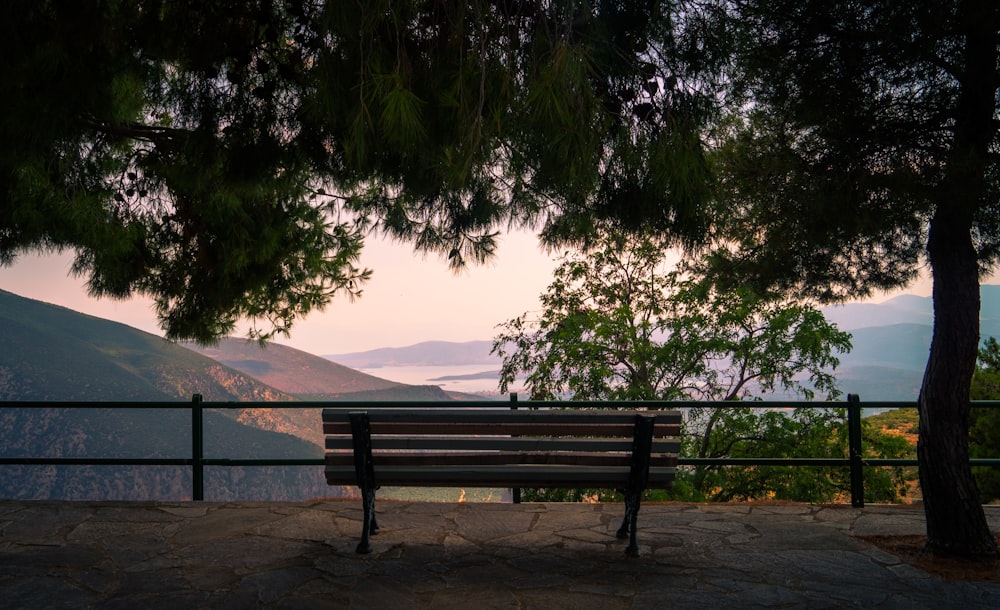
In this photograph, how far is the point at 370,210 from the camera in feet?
28.9

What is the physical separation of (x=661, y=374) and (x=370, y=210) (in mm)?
6576

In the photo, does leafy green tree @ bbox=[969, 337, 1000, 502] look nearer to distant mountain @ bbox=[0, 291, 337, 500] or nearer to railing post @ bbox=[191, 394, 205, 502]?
railing post @ bbox=[191, 394, 205, 502]

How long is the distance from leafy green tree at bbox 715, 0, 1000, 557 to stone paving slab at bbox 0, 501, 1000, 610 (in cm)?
99

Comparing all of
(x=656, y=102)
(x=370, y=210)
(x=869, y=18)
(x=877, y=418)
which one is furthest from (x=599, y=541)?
(x=877, y=418)

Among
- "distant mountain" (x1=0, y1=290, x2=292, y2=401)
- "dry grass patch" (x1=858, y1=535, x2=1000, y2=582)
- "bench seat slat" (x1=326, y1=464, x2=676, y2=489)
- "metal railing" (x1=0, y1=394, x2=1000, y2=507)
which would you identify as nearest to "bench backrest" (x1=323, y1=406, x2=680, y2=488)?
"bench seat slat" (x1=326, y1=464, x2=676, y2=489)

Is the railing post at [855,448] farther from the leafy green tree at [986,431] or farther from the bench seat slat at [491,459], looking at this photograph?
the leafy green tree at [986,431]

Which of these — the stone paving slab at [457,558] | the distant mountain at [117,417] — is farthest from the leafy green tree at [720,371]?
the distant mountain at [117,417]

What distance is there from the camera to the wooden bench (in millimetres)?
4359

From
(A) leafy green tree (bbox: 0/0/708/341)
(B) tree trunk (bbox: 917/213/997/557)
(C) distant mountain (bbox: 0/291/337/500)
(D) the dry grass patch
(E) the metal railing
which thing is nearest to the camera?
(A) leafy green tree (bbox: 0/0/708/341)

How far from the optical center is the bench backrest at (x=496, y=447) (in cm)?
437

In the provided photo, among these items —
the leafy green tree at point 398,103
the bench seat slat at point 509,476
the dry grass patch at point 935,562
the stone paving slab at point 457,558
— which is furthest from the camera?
the bench seat slat at point 509,476

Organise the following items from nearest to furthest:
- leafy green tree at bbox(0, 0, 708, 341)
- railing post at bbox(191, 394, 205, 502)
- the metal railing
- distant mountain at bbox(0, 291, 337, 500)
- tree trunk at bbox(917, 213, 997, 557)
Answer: leafy green tree at bbox(0, 0, 708, 341)
tree trunk at bbox(917, 213, 997, 557)
the metal railing
railing post at bbox(191, 394, 205, 502)
distant mountain at bbox(0, 291, 337, 500)

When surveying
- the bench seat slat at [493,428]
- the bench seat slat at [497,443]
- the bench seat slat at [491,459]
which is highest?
the bench seat slat at [493,428]

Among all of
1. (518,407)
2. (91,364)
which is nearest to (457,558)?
(518,407)
